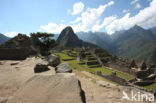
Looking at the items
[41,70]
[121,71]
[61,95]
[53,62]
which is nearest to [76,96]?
[61,95]

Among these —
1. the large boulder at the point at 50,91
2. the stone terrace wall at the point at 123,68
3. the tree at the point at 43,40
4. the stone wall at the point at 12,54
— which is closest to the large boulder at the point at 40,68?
the large boulder at the point at 50,91

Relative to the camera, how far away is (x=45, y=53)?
62.1 ft

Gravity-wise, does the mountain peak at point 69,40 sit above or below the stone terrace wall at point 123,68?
above

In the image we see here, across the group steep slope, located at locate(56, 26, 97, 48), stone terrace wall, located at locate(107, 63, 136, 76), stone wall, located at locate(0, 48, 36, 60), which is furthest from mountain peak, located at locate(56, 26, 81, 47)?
stone wall, located at locate(0, 48, 36, 60)

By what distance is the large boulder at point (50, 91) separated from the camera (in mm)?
2958

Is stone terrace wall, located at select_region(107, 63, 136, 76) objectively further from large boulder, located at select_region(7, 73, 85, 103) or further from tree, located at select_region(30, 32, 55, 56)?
large boulder, located at select_region(7, 73, 85, 103)

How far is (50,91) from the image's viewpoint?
327cm

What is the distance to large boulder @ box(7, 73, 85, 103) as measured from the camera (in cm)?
296

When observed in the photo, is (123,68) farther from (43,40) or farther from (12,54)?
(12,54)

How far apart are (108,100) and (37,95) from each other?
9.51 ft

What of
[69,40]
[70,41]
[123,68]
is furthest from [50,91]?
[69,40]

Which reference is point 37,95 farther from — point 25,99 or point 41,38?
point 41,38

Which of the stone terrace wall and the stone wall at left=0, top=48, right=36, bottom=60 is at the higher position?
the stone wall at left=0, top=48, right=36, bottom=60

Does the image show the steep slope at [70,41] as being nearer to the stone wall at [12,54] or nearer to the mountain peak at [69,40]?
the mountain peak at [69,40]
